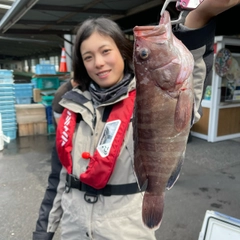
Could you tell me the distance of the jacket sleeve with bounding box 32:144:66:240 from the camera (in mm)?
1710

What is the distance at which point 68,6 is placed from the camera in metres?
5.69

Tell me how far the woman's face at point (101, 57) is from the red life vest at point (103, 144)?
0.17 metres

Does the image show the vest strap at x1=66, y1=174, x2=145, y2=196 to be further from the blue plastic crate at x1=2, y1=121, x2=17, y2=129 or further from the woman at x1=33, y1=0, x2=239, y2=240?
the blue plastic crate at x1=2, y1=121, x2=17, y2=129

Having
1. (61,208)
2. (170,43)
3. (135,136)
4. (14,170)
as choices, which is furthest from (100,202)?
(14,170)

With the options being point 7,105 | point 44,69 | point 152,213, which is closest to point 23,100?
point 44,69

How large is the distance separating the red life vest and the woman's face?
0.57 feet

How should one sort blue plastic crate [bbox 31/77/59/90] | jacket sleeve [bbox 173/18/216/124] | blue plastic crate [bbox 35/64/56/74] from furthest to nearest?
blue plastic crate [bbox 35/64/56/74]
blue plastic crate [bbox 31/77/59/90]
jacket sleeve [bbox 173/18/216/124]

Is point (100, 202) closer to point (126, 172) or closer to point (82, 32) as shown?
point (126, 172)

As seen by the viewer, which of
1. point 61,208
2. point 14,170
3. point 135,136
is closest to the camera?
point 135,136

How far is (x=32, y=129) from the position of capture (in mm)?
7805

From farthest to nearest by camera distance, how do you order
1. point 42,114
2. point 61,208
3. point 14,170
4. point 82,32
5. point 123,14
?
point 42,114 < point 123,14 < point 14,170 < point 61,208 < point 82,32

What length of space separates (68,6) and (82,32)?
4721 mm

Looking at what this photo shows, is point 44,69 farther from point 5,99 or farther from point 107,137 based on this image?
point 107,137

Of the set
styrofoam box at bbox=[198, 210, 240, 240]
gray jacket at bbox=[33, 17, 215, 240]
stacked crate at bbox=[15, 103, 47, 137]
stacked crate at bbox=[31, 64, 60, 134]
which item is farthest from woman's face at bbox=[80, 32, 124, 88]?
stacked crate at bbox=[31, 64, 60, 134]
